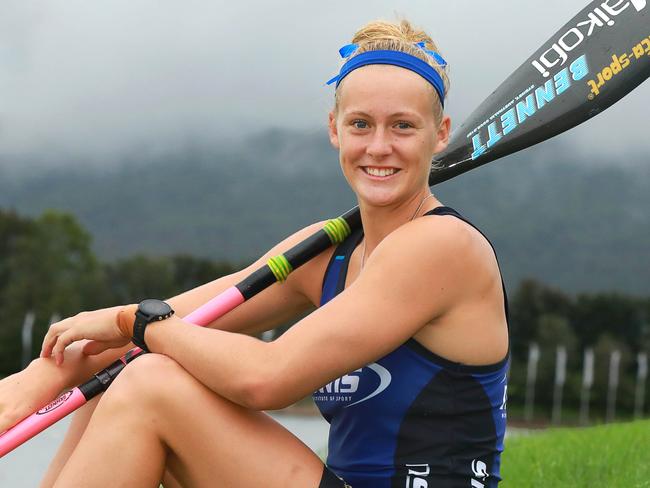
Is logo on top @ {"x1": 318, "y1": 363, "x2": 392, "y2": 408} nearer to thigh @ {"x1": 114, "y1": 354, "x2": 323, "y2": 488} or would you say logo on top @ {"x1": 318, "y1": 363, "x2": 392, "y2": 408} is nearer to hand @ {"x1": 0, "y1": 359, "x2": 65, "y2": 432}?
thigh @ {"x1": 114, "y1": 354, "x2": 323, "y2": 488}

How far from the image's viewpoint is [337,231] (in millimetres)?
3742

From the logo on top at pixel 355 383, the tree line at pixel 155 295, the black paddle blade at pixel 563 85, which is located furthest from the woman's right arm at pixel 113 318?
the tree line at pixel 155 295

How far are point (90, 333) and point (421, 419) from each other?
4.19 ft

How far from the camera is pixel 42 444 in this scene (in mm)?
16094

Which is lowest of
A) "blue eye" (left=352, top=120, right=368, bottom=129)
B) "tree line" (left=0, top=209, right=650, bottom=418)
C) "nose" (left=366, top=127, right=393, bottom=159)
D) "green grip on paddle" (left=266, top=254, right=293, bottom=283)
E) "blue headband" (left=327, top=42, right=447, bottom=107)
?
"tree line" (left=0, top=209, right=650, bottom=418)

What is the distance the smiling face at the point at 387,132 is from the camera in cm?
313

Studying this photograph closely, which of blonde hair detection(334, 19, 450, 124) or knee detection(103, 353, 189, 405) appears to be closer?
knee detection(103, 353, 189, 405)

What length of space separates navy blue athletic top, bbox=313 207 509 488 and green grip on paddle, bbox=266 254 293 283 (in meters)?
0.72

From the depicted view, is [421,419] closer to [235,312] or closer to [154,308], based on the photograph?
[154,308]

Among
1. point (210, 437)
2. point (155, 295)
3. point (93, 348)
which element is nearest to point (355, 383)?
point (210, 437)

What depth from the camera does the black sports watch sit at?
10.5ft

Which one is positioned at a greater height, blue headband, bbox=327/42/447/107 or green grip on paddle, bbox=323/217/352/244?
blue headband, bbox=327/42/447/107

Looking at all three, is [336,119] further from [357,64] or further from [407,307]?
[407,307]

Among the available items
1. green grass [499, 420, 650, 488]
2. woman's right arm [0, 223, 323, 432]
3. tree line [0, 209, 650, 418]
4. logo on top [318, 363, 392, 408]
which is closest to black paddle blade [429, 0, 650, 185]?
woman's right arm [0, 223, 323, 432]
